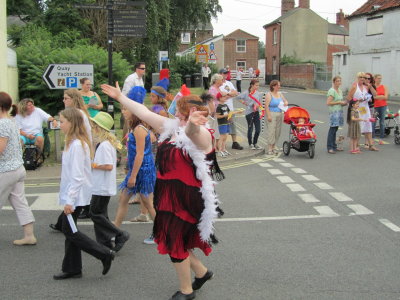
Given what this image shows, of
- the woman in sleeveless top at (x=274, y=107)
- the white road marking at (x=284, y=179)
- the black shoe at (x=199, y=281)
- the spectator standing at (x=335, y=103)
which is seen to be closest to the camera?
the black shoe at (x=199, y=281)

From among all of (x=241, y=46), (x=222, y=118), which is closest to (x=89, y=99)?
(x=222, y=118)

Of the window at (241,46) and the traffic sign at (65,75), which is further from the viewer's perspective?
the window at (241,46)

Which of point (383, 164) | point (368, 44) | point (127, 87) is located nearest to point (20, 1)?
point (368, 44)

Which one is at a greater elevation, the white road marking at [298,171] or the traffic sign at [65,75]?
the traffic sign at [65,75]

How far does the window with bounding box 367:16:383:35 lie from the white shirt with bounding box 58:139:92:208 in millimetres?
33783

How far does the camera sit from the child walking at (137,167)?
625 centimetres

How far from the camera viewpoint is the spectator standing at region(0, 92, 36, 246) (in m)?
5.80

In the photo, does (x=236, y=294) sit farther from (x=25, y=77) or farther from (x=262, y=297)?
(x=25, y=77)

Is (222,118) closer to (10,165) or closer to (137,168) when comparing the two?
(137,168)

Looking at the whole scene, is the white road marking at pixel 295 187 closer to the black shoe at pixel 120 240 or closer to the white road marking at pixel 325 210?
the white road marking at pixel 325 210

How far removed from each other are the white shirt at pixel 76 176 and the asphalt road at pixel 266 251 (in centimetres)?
79

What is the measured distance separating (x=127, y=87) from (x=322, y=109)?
50.9 feet

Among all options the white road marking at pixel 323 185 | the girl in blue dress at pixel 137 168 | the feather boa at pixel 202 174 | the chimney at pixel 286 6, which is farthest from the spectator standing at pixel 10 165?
the chimney at pixel 286 6

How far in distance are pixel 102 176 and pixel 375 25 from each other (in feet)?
113
